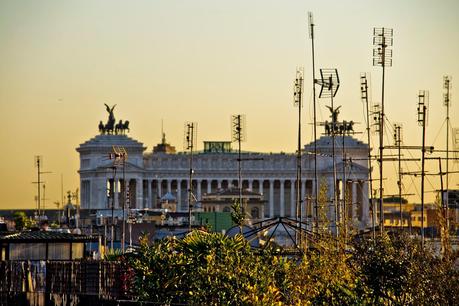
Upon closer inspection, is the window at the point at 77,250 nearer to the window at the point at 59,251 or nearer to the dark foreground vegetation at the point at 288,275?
the window at the point at 59,251

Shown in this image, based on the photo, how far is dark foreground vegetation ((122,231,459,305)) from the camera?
51281 mm

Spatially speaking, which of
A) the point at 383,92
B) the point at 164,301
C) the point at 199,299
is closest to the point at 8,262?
the point at 164,301

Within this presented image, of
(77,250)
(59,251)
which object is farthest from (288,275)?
(77,250)

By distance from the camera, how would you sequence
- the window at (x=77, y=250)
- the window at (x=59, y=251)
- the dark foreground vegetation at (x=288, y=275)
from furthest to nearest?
the window at (x=77, y=250) < the window at (x=59, y=251) < the dark foreground vegetation at (x=288, y=275)

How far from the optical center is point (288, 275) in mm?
54250

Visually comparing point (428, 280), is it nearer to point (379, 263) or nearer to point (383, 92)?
point (379, 263)

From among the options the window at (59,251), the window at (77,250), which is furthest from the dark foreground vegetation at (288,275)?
the window at (77,250)

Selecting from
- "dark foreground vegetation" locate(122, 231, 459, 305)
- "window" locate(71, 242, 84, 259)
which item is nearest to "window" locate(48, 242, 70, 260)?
"window" locate(71, 242, 84, 259)

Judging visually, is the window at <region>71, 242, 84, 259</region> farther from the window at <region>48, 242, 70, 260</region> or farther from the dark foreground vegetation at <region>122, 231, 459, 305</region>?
the dark foreground vegetation at <region>122, 231, 459, 305</region>

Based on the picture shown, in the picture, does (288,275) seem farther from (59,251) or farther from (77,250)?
(77,250)

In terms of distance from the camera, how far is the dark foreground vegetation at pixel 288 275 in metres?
51.3

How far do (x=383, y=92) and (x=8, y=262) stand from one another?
2296 cm

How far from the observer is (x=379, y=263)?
178 feet

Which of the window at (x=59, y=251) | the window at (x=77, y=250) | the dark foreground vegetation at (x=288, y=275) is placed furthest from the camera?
the window at (x=77, y=250)
